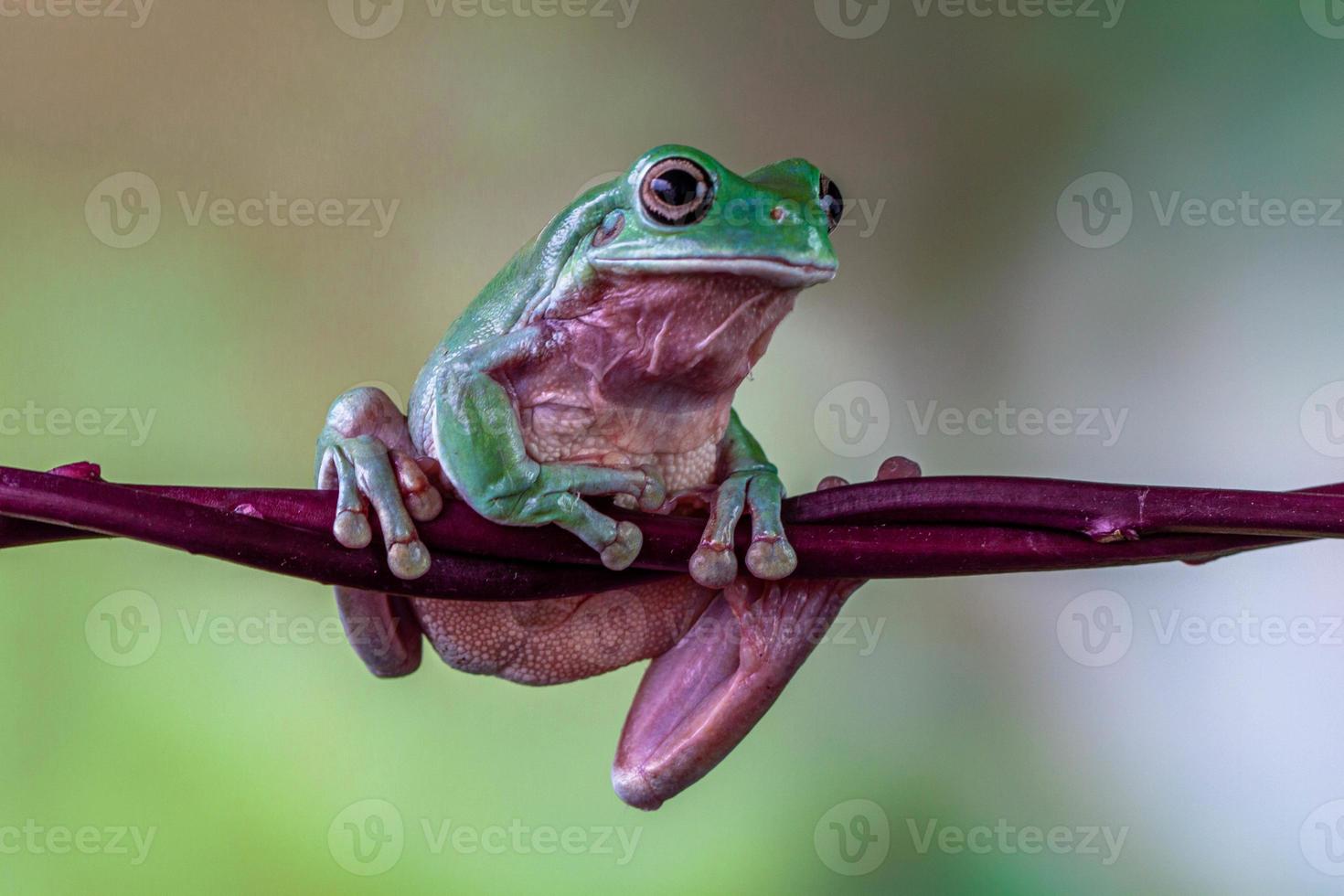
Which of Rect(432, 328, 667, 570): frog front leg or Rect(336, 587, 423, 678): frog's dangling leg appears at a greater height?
Rect(432, 328, 667, 570): frog front leg

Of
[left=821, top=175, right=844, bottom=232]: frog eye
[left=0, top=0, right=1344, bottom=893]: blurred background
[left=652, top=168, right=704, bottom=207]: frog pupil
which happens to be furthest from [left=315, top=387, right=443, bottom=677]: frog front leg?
[left=0, top=0, right=1344, bottom=893]: blurred background

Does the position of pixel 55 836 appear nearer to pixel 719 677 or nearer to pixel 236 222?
pixel 236 222

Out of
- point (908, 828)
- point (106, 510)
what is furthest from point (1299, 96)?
point (106, 510)

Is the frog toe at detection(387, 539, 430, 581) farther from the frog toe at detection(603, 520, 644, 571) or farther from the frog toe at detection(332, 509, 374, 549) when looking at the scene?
the frog toe at detection(603, 520, 644, 571)

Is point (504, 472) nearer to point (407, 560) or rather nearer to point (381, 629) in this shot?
point (407, 560)

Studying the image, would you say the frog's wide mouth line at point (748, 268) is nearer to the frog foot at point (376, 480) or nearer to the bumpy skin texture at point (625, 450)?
the bumpy skin texture at point (625, 450)

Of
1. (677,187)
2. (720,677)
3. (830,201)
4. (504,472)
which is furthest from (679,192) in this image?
(720,677)
